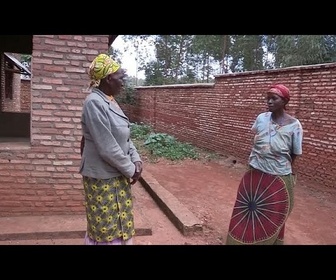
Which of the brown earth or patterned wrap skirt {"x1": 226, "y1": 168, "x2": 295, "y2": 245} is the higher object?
patterned wrap skirt {"x1": 226, "y1": 168, "x2": 295, "y2": 245}

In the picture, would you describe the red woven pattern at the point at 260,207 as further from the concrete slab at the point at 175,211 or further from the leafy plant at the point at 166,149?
the leafy plant at the point at 166,149

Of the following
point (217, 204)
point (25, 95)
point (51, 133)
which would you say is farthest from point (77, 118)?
point (25, 95)

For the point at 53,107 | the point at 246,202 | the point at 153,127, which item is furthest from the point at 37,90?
the point at 153,127

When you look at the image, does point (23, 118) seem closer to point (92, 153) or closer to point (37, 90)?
point (37, 90)

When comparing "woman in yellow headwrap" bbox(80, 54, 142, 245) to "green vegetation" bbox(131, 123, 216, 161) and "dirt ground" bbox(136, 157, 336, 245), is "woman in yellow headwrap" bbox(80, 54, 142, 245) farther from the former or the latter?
"green vegetation" bbox(131, 123, 216, 161)

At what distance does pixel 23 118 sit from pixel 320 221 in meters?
6.23

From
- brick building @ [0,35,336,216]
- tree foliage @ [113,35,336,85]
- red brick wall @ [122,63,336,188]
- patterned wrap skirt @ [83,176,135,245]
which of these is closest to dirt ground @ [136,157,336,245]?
red brick wall @ [122,63,336,188]

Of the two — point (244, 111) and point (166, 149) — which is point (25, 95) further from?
point (244, 111)

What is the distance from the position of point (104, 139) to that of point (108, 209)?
18.6 inches

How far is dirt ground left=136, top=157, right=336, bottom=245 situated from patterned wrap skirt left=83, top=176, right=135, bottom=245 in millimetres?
1384

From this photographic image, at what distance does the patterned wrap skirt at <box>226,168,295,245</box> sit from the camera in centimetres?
330

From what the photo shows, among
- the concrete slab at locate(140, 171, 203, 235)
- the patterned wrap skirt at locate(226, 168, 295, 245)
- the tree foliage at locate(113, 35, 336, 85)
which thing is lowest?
the concrete slab at locate(140, 171, 203, 235)

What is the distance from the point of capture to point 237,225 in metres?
3.57

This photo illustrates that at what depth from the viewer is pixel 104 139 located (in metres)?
2.12
